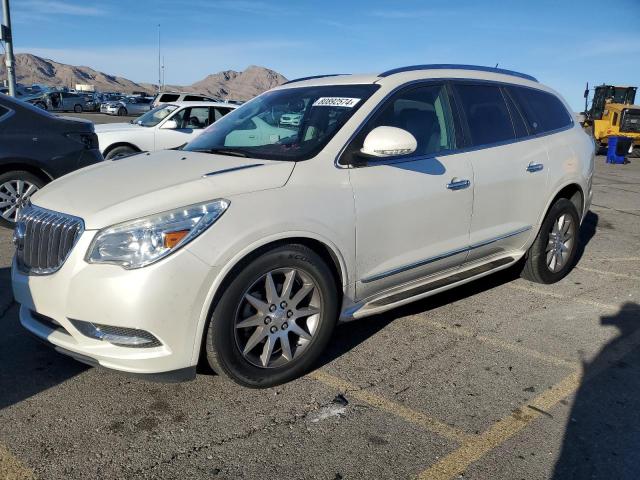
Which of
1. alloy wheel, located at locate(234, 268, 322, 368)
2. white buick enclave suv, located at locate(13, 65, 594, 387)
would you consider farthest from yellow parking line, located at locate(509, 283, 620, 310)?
alloy wheel, located at locate(234, 268, 322, 368)

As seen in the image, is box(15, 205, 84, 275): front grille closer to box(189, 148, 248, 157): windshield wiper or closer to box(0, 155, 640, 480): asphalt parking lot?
box(0, 155, 640, 480): asphalt parking lot

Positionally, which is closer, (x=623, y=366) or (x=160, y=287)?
(x=160, y=287)

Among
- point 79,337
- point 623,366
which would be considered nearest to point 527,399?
point 623,366

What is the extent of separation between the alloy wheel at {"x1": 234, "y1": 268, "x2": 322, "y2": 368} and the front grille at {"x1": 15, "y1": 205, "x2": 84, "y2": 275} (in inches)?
36.8

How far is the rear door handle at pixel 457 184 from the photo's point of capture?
401cm

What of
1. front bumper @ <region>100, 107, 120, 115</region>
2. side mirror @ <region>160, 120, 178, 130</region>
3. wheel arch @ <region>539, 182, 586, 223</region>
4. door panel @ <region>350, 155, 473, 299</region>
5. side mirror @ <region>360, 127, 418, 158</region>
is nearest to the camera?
A: side mirror @ <region>360, 127, 418, 158</region>

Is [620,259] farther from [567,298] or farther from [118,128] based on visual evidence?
[118,128]

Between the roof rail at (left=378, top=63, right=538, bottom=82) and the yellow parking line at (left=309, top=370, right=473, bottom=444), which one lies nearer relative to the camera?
the yellow parking line at (left=309, top=370, right=473, bottom=444)

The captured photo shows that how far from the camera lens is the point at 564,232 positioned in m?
5.35

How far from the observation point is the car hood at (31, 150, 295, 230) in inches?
117

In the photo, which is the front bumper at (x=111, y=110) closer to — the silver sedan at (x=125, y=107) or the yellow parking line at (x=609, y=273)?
the silver sedan at (x=125, y=107)

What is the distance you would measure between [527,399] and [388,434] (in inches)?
35.8

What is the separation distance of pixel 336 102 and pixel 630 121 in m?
22.0

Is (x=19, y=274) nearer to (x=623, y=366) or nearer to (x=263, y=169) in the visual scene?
(x=263, y=169)
